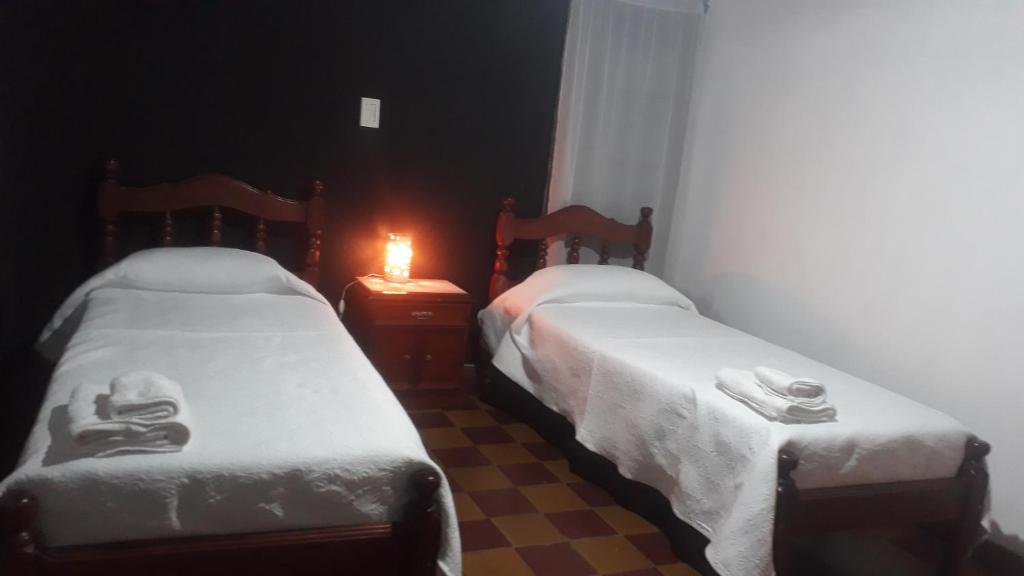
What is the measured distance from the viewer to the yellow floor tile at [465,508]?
2359 millimetres

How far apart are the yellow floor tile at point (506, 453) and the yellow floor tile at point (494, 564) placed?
2.15ft

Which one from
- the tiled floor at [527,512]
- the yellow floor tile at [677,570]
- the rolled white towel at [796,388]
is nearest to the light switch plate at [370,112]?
the tiled floor at [527,512]

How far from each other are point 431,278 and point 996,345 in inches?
90.0

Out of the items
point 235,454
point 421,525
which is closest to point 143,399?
point 235,454

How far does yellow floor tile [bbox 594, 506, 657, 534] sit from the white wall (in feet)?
3.63

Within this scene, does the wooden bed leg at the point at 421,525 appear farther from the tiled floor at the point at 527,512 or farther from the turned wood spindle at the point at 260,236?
the turned wood spindle at the point at 260,236

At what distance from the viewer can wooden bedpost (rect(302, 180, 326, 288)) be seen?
3.15 metres

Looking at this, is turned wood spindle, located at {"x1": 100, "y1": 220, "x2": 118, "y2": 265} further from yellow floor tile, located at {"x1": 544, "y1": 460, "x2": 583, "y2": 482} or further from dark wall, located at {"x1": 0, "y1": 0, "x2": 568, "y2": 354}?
yellow floor tile, located at {"x1": 544, "y1": 460, "x2": 583, "y2": 482}

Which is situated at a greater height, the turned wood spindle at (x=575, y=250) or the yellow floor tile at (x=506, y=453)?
the turned wood spindle at (x=575, y=250)

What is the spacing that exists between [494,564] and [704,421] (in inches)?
28.7

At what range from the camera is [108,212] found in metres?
2.86

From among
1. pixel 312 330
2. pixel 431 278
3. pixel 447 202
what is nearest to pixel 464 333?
pixel 431 278

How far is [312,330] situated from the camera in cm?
243

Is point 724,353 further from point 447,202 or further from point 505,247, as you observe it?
point 447,202
